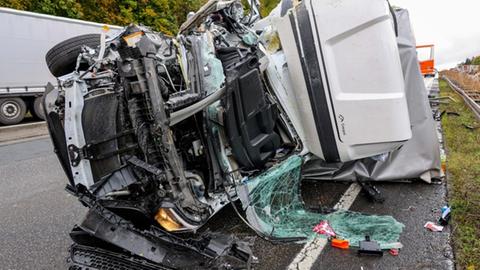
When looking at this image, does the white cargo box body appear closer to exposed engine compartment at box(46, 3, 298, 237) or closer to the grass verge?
exposed engine compartment at box(46, 3, 298, 237)

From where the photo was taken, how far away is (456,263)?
2.17 m

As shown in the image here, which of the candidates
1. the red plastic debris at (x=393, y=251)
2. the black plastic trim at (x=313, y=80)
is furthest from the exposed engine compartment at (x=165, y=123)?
the red plastic debris at (x=393, y=251)

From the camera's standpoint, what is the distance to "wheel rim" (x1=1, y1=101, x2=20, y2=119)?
29.7 feet

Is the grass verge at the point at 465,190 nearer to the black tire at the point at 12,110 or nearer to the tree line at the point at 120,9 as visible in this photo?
the black tire at the point at 12,110

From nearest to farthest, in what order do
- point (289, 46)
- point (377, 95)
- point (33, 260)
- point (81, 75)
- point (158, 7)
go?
point (81, 75) → point (33, 260) → point (377, 95) → point (289, 46) → point (158, 7)

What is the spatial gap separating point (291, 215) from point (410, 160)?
1656mm

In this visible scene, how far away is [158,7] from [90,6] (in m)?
3.01

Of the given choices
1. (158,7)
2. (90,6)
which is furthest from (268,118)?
(158,7)

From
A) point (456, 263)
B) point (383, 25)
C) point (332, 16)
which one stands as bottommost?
point (456, 263)

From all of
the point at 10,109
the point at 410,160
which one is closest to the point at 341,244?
the point at 410,160

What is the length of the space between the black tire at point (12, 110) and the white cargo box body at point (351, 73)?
9.24 meters

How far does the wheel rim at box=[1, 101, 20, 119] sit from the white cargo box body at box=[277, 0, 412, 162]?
9.26 metres

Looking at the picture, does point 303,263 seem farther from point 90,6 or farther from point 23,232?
point 90,6

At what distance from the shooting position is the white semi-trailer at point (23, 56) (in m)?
8.89
